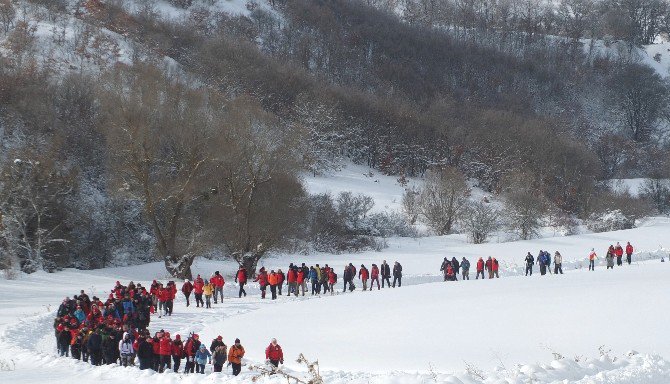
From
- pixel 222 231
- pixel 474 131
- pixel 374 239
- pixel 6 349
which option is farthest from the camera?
pixel 474 131

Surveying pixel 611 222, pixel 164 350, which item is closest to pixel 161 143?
pixel 164 350

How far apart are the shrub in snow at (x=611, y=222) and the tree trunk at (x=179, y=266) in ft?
105

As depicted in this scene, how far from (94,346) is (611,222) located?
140ft

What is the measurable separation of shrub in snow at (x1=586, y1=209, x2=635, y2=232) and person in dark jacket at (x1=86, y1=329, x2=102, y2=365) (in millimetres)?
42044

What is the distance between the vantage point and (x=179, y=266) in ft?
102

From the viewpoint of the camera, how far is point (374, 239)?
45938 millimetres

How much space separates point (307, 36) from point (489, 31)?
124ft

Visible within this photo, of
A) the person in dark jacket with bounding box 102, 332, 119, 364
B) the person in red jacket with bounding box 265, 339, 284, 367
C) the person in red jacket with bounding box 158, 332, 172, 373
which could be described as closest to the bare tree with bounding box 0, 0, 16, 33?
the person in dark jacket with bounding box 102, 332, 119, 364

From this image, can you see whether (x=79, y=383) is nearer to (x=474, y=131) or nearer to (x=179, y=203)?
(x=179, y=203)

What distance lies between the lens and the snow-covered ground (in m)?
11.4

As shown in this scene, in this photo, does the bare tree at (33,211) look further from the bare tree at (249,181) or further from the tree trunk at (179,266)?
the bare tree at (249,181)

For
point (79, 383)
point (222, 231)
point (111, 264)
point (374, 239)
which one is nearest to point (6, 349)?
point (79, 383)

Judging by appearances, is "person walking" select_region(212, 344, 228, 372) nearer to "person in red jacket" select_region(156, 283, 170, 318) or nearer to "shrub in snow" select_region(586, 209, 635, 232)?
"person in red jacket" select_region(156, 283, 170, 318)

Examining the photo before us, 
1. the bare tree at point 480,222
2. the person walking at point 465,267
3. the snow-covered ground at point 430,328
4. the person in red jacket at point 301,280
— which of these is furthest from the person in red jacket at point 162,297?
the bare tree at point 480,222
